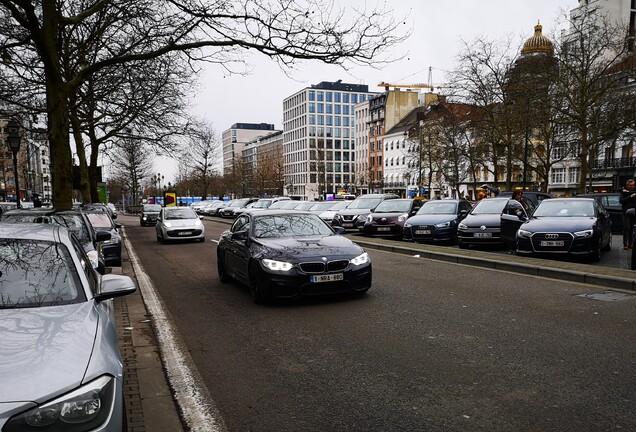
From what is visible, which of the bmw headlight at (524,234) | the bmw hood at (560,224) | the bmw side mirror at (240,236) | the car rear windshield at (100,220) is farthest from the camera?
the car rear windshield at (100,220)

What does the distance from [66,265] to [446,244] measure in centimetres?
1521

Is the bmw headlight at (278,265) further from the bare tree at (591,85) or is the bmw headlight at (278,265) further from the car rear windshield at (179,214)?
the bare tree at (591,85)

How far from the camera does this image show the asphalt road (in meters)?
3.75

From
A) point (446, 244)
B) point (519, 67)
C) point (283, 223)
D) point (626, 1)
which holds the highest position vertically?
point (626, 1)

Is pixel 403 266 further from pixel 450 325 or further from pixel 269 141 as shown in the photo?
pixel 269 141

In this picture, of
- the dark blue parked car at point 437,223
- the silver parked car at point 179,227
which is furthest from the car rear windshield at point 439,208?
the silver parked car at point 179,227

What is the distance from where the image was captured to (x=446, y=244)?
17.5m

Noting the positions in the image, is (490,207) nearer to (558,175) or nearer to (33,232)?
(33,232)

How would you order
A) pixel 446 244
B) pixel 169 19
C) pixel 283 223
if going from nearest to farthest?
pixel 283 223 → pixel 169 19 → pixel 446 244

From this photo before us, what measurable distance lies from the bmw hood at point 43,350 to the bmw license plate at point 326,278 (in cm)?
428

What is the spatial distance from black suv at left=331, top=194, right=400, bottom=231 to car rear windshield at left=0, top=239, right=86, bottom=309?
18.8m

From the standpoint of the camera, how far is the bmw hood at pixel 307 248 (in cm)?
746

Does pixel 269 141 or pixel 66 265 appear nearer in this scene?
pixel 66 265

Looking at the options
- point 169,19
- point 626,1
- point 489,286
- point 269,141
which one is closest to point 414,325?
point 489,286
